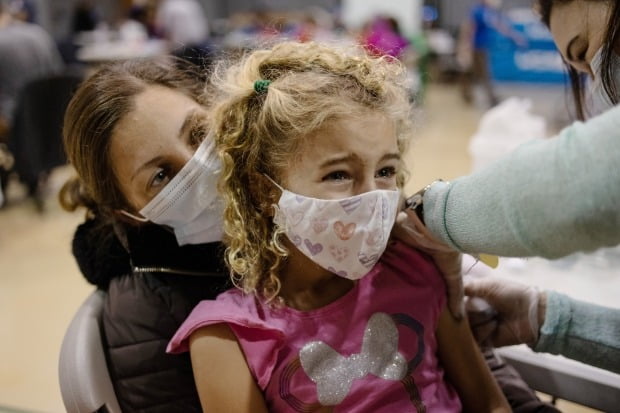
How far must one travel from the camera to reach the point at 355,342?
1020mm

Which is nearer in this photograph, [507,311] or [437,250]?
[437,250]

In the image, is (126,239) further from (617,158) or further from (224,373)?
(617,158)

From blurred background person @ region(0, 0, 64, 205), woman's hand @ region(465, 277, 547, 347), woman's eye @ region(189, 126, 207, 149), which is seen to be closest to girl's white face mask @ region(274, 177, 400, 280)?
woman's eye @ region(189, 126, 207, 149)

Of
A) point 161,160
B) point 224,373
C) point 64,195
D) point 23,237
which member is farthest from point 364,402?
point 23,237

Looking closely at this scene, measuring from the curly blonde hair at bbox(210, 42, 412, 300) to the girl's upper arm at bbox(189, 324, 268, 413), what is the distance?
0.35ft

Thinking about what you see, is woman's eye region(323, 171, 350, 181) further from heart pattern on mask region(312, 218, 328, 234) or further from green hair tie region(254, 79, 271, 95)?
green hair tie region(254, 79, 271, 95)

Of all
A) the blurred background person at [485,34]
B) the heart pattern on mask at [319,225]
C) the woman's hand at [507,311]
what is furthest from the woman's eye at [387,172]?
the blurred background person at [485,34]

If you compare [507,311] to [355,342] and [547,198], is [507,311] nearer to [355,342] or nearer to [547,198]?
[355,342]

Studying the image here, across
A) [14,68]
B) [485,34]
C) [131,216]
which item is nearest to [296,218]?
[131,216]

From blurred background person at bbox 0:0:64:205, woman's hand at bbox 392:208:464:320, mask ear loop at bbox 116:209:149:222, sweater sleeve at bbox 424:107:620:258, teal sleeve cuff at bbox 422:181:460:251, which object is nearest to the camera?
sweater sleeve at bbox 424:107:620:258

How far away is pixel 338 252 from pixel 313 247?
0.04m

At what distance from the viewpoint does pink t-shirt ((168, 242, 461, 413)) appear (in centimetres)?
98

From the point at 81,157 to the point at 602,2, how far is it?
941 mm

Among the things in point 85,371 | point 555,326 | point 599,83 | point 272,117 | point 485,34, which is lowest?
point 485,34
